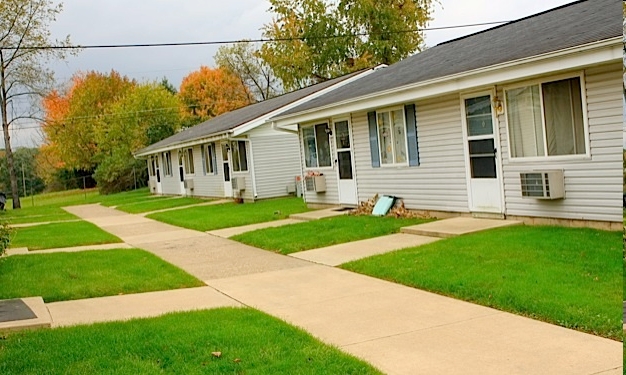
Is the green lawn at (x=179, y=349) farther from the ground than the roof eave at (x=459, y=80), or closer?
closer

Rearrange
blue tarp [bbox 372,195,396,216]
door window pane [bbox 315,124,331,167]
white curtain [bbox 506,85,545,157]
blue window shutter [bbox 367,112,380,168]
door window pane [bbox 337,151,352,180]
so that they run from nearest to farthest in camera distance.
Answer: white curtain [bbox 506,85,545,157]
blue tarp [bbox 372,195,396,216]
blue window shutter [bbox 367,112,380,168]
door window pane [bbox 337,151,352,180]
door window pane [bbox 315,124,331,167]

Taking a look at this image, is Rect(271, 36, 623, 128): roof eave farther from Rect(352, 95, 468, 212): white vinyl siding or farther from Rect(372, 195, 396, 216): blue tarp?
Rect(372, 195, 396, 216): blue tarp

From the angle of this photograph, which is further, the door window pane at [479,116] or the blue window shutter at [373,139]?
the blue window shutter at [373,139]

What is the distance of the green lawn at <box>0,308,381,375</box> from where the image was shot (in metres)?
4.60

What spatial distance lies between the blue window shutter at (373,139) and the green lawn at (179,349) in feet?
28.0

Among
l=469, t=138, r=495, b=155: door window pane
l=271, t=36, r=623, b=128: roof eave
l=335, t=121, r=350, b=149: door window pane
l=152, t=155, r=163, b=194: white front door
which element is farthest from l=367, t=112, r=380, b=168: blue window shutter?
l=152, t=155, r=163, b=194: white front door

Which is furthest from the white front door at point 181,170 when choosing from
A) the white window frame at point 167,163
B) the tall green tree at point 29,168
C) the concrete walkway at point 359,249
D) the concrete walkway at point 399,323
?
the tall green tree at point 29,168

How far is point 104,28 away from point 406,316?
1127 cm

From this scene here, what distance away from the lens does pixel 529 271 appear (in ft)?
22.6

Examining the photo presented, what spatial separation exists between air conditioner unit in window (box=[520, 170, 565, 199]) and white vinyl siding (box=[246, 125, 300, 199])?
13724 millimetres

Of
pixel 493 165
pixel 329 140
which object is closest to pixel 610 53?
pixel 493 165

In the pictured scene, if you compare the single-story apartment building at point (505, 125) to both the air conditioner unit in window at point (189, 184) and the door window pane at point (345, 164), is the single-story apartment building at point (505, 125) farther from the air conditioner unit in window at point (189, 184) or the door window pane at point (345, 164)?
the air conditioner unit in window at point (189, 184)

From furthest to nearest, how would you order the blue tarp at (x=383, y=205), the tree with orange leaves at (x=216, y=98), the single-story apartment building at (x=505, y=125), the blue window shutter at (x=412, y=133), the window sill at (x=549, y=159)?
the tree with orange leaves at (x=216, y=98) < the blue tarp at (x=383, y=205) < the blue window shutter at (x=412, y=133) < the window sill at (x=549, y=159) < the single-story apartment building at (x=505, y=125)

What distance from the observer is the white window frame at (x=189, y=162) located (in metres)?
29.8
